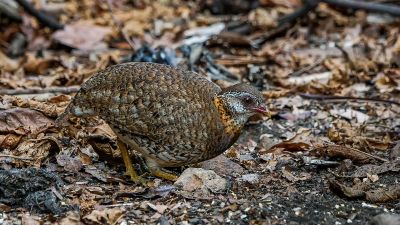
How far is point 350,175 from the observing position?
568cm

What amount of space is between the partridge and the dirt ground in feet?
0.66

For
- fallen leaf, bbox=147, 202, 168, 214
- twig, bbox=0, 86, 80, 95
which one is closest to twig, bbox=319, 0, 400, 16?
twig, bbox=0, 86, 80, 95

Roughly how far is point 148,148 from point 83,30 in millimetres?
5231

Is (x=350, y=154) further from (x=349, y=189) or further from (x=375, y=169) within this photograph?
(x=349, y=189)

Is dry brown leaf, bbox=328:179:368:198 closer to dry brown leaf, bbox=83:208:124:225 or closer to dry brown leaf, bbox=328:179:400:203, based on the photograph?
dry brown leaf, bbox=328:179:400:203

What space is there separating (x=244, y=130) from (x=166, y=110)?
1917mm

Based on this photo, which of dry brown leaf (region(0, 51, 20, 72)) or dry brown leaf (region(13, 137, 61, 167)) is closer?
dry brown leaf (region(13, 137, 61, 167))

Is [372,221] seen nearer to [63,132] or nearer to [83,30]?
[63,132]

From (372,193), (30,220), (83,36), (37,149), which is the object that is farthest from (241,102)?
(83,36)

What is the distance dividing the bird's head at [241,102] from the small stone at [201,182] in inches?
19.2

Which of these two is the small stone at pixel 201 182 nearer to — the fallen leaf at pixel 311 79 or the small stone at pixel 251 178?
the small stone at pixel 251 178

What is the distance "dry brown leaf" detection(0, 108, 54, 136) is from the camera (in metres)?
5.96

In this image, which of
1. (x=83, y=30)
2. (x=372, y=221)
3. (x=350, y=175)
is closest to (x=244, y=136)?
(x=350, y=175)

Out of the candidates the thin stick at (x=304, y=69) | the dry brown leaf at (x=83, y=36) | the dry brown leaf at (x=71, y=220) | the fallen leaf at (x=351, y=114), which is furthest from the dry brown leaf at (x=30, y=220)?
the dry brown leaf at (x=83, y=36)
